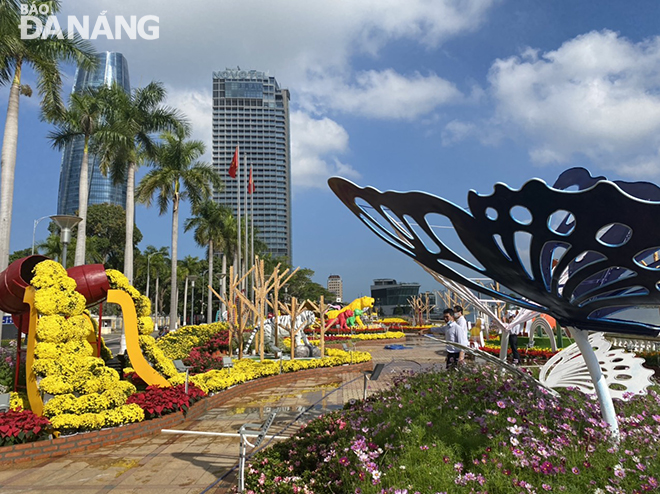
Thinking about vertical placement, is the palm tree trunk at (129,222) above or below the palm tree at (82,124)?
below

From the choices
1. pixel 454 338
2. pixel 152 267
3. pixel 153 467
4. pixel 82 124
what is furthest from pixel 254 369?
pixel 152 267

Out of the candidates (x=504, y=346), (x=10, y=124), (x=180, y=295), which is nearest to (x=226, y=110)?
(x=180, y=295)

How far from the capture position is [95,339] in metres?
10.8

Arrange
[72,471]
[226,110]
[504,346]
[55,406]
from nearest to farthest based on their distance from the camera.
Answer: [72,471] < [55,406] < [504,346] < [226,110]

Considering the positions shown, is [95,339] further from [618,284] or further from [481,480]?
[618,284]

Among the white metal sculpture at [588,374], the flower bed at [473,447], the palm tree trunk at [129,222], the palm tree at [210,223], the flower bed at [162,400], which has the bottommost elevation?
the flower bed at [162,400]

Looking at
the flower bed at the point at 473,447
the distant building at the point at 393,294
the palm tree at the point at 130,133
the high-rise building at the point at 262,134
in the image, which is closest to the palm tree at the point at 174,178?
the palm tree at the point at 130,133

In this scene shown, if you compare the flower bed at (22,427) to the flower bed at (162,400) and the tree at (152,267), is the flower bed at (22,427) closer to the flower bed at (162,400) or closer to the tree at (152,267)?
the flower bed at (162,400)

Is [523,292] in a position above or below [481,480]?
above

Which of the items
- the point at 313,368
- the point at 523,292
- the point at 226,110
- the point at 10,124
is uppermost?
the point at 226,110

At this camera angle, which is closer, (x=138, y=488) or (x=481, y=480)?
(x=481, y=480)

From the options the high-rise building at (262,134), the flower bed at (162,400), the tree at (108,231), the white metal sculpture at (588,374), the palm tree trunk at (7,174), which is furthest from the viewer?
the high-rise building at (262,134)

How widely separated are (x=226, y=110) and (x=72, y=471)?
127 m

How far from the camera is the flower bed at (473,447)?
3805mm
